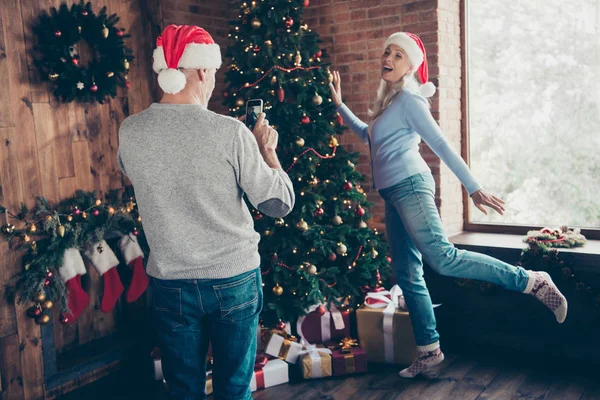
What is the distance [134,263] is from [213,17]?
1.93 meters

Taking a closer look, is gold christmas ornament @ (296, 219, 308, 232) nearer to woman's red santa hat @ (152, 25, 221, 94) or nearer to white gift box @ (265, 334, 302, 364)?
white gift box @ (265, 334, 302, 364)

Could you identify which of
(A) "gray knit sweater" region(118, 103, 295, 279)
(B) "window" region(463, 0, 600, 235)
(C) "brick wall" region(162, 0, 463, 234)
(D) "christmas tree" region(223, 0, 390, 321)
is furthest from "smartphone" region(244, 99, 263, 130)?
(B) "window" region(463, 0, 600, 235)

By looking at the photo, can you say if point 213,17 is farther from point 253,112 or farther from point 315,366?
point 315,366

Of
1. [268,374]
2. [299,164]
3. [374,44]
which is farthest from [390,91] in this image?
[268,374]

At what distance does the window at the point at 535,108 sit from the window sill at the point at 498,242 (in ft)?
0.36

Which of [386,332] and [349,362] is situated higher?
[386,332]

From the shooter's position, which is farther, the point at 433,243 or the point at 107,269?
the point at 107,269

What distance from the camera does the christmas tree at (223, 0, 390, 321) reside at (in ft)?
11.1

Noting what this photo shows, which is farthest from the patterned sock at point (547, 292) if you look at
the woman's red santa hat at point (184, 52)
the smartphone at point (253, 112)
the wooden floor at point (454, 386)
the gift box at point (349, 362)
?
the woman's red santa hat at point (184, 52)

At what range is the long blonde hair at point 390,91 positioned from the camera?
3004 mm

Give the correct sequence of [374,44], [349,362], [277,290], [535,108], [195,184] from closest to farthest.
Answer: [195,184] < [349,362] < [277,290] < [535,108] < [374,44]

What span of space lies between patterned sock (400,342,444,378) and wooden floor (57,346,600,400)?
40mm

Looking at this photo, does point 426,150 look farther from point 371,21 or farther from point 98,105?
point 98,105

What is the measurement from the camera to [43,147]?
124 inches
